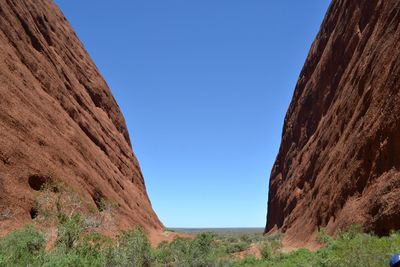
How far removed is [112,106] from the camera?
53.3 meters

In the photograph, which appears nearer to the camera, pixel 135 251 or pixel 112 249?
pixel 112 249

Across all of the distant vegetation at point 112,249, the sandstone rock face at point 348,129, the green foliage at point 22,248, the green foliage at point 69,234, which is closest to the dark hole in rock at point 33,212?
the distant vegetation at point 112,249

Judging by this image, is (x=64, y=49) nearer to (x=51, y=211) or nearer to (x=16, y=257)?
(x=51, y=211)

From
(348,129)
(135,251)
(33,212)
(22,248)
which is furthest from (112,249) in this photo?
(348,129)

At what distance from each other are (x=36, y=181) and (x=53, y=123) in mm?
7835

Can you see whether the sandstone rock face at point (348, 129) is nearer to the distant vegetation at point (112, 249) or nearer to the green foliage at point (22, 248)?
the distant vegetation at point (112, 249)

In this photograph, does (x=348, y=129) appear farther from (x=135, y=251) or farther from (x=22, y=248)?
(x=22, y=248)

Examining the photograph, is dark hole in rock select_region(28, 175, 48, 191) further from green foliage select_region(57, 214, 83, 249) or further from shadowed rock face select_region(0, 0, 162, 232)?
green foliage select_region(57, 214, 83, 249)

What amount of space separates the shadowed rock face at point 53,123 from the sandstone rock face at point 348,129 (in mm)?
16052

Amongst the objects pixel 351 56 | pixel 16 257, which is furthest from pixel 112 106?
pixel 16 257

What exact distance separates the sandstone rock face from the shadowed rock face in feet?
52.7

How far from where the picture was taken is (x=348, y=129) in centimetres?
2989

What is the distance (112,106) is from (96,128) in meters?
11.5

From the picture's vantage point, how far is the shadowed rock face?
2306 centimetres
